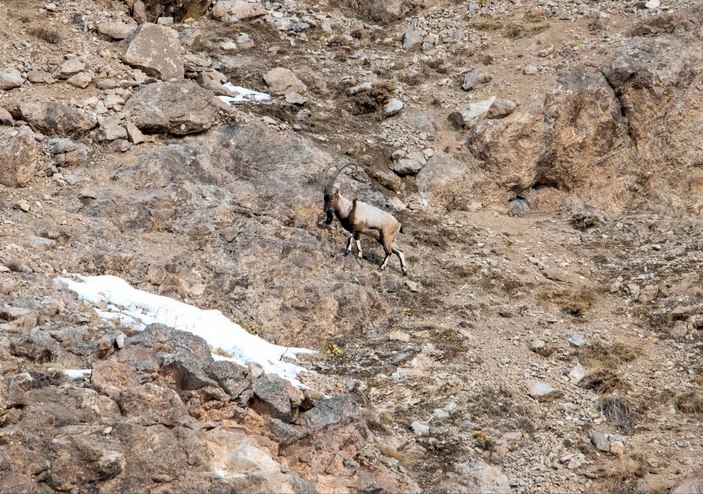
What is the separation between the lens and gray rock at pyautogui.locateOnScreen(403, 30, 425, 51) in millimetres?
24531

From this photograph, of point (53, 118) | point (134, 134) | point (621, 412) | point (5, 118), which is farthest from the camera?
point (134, 134)

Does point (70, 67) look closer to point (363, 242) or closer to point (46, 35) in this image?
point (46, 35)

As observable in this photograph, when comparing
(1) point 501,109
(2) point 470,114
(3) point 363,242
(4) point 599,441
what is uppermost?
(4) point 599,441

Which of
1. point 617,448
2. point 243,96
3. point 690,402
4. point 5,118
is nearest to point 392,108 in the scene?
point 243,96

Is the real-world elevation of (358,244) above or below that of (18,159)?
below

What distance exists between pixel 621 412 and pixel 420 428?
3127mm

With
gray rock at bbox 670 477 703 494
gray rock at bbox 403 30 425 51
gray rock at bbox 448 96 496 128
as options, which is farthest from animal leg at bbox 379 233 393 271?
gray rock at bbox 403 30 425 51

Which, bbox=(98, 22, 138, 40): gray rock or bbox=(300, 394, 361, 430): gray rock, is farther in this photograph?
bbox=(98, 22, 138, 40): gray rock

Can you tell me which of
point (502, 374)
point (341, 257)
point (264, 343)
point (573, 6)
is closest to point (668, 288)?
point (502, 374)

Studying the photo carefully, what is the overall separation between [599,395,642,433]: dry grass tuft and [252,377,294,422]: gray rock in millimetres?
4995

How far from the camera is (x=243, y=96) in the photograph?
66.5ft

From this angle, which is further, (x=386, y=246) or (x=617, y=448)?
(x=386, y=246)

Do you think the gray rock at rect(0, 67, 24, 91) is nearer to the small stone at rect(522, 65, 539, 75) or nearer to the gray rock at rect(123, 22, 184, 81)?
the gray rock at rect(123, 22, 184, 81)

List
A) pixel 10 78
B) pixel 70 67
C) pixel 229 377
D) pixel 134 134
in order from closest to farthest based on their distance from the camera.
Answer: pixel 229 377, pixel 134 134, pixel 10 78, pixel 70 67
